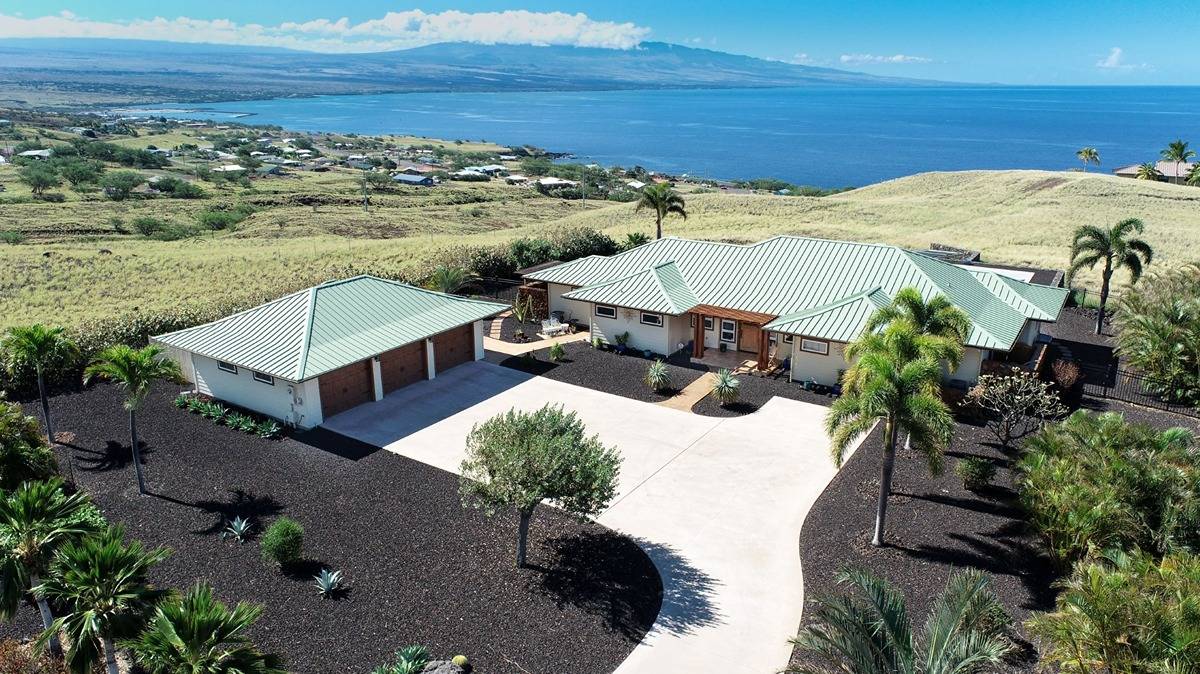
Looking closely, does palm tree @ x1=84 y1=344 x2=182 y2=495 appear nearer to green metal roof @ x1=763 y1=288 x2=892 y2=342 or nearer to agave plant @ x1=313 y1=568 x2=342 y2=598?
agave plant @ x1=313 y1=568 x2=342 y2=598

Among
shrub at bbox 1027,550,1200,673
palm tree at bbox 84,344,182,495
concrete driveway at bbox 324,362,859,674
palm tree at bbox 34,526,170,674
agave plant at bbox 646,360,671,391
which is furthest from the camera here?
agave plant at bbox 646,360,671,391

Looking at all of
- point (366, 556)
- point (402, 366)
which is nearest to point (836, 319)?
point (402, 366)

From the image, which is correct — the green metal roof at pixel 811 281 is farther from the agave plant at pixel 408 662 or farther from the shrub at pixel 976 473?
the agave plant at pixel 408 662

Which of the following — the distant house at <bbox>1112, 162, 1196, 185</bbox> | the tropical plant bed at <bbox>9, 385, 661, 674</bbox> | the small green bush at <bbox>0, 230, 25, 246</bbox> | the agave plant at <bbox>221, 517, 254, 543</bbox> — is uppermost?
the distant house at <bbox>1112, 162, 1196, 185</bbox>

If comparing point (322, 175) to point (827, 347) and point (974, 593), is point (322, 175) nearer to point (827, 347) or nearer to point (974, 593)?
point (827, 347)

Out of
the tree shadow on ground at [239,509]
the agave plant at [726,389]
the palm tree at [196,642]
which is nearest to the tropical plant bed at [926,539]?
the agave plant at [726,389]

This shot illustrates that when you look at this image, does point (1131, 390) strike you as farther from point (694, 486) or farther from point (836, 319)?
point (694, 486)

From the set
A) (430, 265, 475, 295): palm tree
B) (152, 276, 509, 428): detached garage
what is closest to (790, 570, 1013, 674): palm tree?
(152, 276, 509, 428): detached garage
